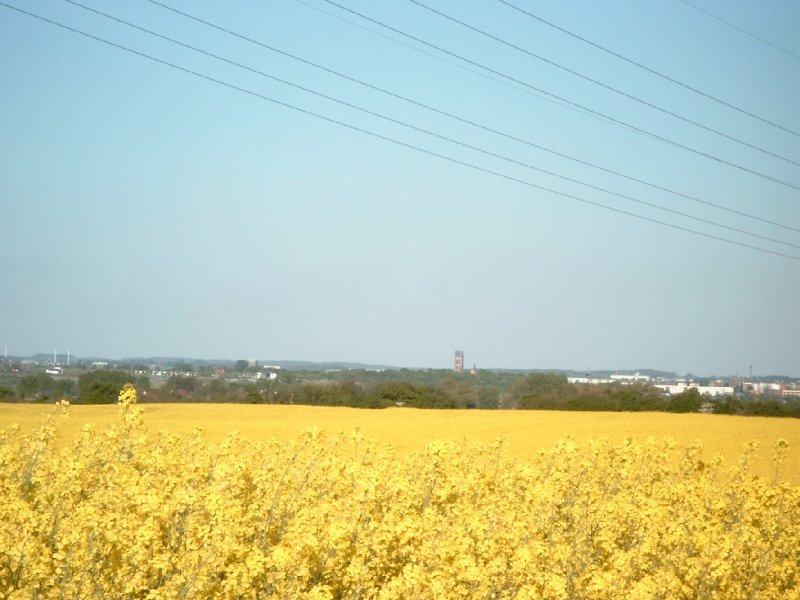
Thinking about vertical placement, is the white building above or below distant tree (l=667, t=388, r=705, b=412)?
above

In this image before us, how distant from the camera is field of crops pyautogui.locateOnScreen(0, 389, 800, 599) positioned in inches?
285

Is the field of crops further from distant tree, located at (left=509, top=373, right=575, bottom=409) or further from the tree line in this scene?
distant tree, located at (left=509, top=373, right=575, bottom=409)

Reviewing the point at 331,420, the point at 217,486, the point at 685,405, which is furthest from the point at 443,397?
the point at 217,486

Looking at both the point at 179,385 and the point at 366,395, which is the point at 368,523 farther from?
the point at 179,385

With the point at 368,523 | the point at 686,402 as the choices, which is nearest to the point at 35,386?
the point at 686,402

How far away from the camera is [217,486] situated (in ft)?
28.6

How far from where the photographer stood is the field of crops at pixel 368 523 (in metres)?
7.23

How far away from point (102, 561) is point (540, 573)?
3.86 meters

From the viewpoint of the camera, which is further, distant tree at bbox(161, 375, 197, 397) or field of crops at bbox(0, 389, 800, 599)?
distant tree at bbox(161, 375, 197, 397)

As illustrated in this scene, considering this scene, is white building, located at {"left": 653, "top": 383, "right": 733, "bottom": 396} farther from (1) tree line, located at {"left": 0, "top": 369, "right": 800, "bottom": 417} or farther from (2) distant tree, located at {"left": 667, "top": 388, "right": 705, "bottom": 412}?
(1) tree line, located at {"left": 0, "top": 369, "right": 800, "bottom": 417}

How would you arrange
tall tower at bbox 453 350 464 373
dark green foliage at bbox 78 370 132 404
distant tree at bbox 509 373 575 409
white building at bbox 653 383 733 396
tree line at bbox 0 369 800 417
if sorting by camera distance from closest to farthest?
1. dark green foliage at bbox 78 370 132 404
2. tree line at bbox 0 369 800 417
3. white building at bbox 653 383 733 396
4. distant tree at bbox 509 373 575 409
5. tall tower at bbox 453 350 464 373

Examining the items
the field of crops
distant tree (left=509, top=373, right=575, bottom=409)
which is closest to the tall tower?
distant tree (left=509, top=373, right=575, bottom=409)

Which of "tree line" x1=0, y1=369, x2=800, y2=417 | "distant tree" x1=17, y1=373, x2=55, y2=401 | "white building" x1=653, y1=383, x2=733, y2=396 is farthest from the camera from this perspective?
"white building" x1=653, y1=383, x2=733, y2=396

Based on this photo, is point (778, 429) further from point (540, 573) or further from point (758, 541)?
point (540, 573)
